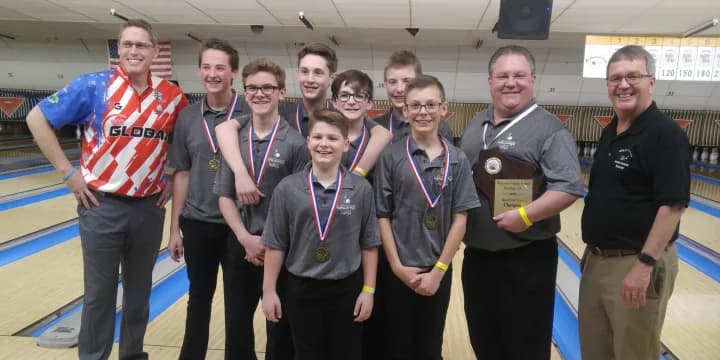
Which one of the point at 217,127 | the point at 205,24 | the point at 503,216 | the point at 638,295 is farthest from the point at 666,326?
the point at 205,24

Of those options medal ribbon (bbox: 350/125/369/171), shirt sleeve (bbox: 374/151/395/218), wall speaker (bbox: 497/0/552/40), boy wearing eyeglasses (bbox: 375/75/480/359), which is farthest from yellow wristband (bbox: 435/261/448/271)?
wall speaker (bbox: 497/0/552/40)

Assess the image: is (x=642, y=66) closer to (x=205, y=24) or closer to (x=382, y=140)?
(x=382, y=140)

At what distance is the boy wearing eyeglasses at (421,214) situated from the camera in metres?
1.64

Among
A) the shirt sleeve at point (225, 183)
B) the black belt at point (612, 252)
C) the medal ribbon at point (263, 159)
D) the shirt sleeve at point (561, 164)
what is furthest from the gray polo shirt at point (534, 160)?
the shirt sleeve at point (225, 183)

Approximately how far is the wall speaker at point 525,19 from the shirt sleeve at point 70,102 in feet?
10.9

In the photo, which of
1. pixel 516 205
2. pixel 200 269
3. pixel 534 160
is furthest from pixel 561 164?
pixel 200 269

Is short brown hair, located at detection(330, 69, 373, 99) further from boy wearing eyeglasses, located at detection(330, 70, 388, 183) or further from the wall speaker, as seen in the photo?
the wall speaker

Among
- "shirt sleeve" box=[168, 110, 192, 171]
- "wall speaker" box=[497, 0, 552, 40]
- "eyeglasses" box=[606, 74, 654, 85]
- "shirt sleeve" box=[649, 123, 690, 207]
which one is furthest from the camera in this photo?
"wall speaker" box=[497, 0, 552, 40]

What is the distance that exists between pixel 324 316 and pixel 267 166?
0.57 meters

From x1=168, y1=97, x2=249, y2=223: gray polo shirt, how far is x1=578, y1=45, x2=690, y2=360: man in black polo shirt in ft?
4.74

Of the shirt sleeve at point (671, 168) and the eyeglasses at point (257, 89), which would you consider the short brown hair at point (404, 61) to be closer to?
the eyeglasses at point (257, 89)

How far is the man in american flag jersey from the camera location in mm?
1930

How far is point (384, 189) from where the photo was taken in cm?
166

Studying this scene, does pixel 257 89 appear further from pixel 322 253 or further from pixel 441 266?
pixel 441 266
